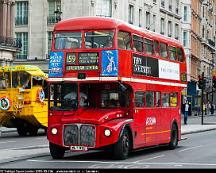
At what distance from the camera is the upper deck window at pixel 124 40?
1905 cm

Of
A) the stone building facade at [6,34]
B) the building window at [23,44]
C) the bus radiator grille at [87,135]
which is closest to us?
the bus radiator grille at [87,135]

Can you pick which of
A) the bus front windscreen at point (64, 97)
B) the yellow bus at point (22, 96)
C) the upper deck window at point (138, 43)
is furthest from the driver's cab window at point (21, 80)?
the bus front windscreen at point (64, 97)

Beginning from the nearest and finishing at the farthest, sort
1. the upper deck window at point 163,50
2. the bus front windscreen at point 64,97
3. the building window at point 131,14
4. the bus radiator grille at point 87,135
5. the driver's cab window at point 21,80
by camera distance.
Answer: the bus radiator grille at point 87,135 < the bus front windscreen at point 64,97 < the upper deck window at point 163,50 < the driver's cab window at point 21,80 < the building window at point 131,14

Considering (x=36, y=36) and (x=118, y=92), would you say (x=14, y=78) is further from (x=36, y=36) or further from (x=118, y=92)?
(x=36, y=36)

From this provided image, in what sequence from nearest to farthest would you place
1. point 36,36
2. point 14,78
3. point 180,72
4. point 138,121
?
1. point 138,121
2. point 180,72
3. point 14,78
4. point 36,36

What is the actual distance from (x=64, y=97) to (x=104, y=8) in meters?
41.7

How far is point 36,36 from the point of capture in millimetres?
61250

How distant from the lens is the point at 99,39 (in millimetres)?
18875

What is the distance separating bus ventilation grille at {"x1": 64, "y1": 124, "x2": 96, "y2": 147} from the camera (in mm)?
17922

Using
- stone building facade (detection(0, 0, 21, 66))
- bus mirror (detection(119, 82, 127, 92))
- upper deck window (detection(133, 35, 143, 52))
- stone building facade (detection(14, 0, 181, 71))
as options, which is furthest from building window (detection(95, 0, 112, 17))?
bus mirror (detection(119, 82, 127, 92))

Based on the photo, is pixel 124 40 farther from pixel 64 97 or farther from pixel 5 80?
pixel 5 80

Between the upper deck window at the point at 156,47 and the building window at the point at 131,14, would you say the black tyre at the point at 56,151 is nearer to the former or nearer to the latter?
the upper deck window at the point at 156,47

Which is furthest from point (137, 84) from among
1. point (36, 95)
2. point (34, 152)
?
point (36, 95)

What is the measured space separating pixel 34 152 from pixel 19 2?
43.3 meters
